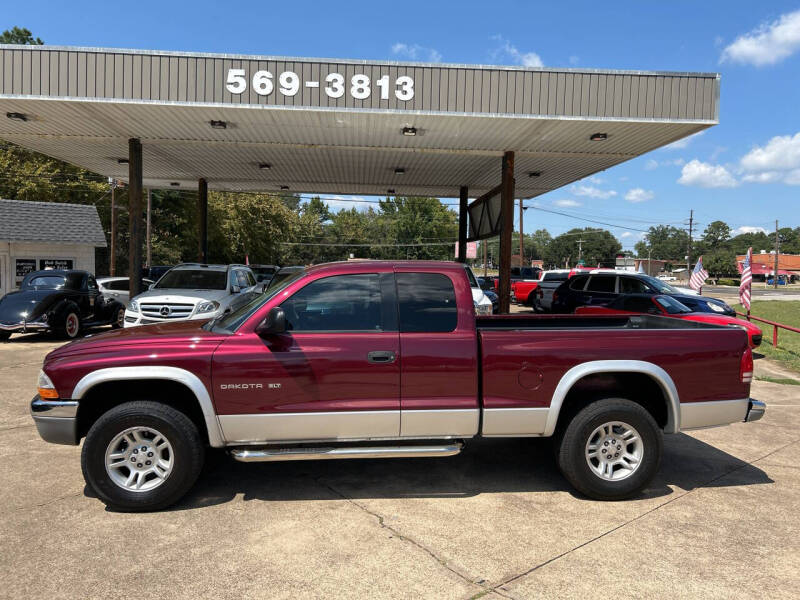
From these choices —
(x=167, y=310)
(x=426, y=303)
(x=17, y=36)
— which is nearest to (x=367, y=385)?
(x=426, y=303)

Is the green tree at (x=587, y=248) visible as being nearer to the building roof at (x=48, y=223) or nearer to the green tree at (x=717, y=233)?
the green tree at (x=717, y=233)

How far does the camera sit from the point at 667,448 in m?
5.72

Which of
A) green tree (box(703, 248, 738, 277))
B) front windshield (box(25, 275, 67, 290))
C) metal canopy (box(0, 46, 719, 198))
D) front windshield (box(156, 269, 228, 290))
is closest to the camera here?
metal canopy (box(0, 46, 719, 198))

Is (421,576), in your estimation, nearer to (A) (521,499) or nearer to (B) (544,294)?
(A) (521,499)

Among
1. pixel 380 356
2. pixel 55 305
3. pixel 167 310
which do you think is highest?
pixel 380 356

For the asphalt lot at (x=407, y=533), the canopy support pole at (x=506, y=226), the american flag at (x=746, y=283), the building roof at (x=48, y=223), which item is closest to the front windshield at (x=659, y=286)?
the american flag at (x=746, y=283)

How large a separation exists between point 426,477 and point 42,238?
67.1 feet

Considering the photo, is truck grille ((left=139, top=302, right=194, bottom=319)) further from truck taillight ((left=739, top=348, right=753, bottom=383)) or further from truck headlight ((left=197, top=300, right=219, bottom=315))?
truck taillight ((left=739, top=348, right=753, bottom=383))

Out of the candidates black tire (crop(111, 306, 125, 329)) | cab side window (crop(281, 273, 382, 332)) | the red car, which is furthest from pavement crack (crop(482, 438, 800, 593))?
black tire (crop(111, 306, 125, 329))

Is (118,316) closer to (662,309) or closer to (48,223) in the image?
(48,223)

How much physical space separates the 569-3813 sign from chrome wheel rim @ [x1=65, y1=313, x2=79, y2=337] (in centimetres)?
732

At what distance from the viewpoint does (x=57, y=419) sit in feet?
13.0

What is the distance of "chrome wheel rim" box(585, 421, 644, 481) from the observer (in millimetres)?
4297

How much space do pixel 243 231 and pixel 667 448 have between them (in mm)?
43079
